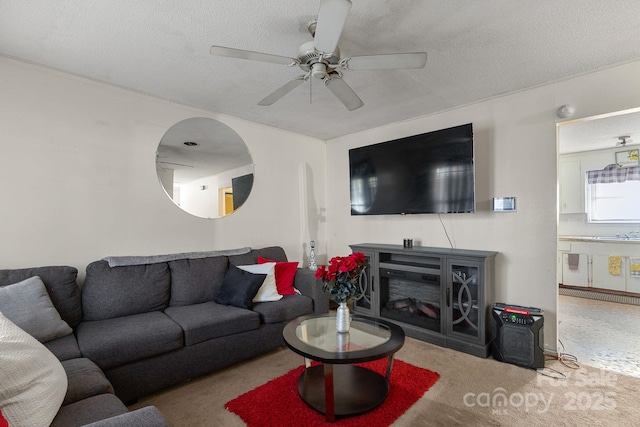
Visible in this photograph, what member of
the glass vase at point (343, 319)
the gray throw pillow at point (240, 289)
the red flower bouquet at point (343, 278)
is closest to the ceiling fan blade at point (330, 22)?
the red flower bouquet at point (343, 278)

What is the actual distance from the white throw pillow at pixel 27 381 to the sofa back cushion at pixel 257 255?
6.15 ft

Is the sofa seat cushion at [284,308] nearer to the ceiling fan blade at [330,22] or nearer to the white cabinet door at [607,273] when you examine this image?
the ceiling fan blade at [330,22]

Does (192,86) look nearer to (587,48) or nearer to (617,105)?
(587,48)

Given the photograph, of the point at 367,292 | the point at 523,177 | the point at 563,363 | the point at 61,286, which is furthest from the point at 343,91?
the point at 563,363

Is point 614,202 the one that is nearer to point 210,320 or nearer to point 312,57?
point 312,57

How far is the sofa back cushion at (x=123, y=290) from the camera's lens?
7.54 feet

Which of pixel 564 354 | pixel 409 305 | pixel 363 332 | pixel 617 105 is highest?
pixel 617 105

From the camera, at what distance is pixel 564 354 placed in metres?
2.64

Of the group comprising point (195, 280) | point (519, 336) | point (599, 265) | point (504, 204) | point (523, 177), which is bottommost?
point (519, 336)

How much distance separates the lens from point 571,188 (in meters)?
5.12

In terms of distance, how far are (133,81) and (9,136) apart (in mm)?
945

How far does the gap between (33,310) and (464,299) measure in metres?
3.22

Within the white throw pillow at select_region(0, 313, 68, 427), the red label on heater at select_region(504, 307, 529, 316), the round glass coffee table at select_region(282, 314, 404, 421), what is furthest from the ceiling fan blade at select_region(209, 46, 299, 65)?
the red label on heater at select_region(504, 307, 529, 316)

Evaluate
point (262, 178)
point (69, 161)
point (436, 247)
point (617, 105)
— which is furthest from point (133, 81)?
point (617, 105)
